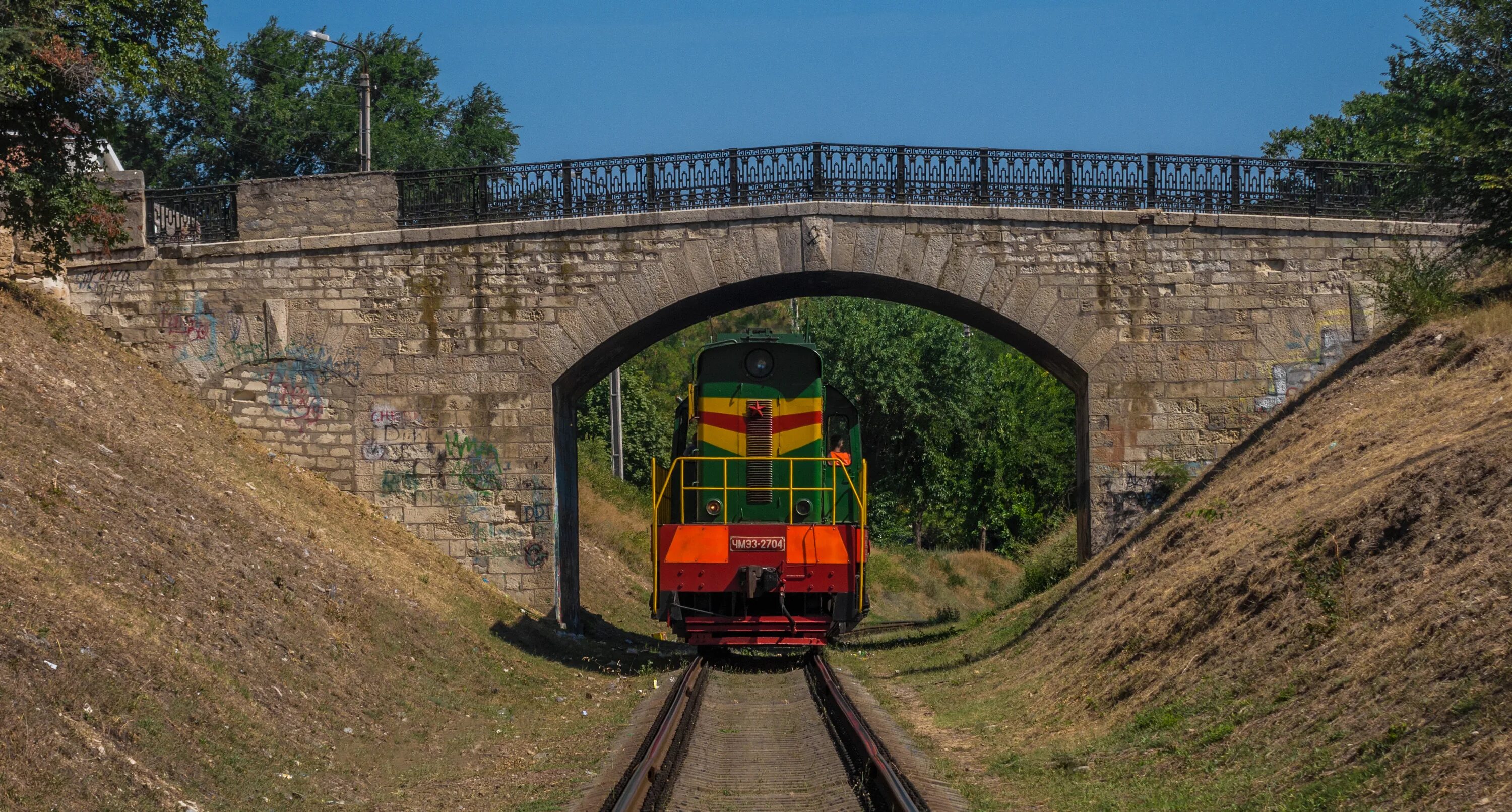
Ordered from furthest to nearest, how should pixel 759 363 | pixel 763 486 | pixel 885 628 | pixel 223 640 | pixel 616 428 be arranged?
pixel 616 428
pixel 885 628
pixel 759 363
pixel 763 486
pixel 223 640

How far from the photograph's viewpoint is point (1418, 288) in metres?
16.6

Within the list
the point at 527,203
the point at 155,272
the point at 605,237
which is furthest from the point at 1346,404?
the point at 155,272

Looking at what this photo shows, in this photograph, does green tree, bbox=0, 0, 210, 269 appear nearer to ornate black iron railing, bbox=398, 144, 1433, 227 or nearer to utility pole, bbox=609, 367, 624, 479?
ornate black iron railing, bbox=398, 144, 1433, 227

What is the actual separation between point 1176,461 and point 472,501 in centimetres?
1022

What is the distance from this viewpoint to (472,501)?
64.9ft

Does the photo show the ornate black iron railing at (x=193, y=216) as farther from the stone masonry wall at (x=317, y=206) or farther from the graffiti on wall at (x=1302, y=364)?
the graffiti on wall at (x=1302, y=364)

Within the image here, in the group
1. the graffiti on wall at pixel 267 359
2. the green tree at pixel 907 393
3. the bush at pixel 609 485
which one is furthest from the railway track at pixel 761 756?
the green tree at pixel 907 393

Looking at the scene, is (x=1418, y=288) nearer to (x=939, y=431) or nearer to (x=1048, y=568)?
(x=1048, y=568)

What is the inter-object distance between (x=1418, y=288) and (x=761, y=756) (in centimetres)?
1060

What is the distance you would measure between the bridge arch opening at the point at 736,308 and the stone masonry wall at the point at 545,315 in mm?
208

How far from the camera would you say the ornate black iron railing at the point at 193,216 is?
20.1 meters

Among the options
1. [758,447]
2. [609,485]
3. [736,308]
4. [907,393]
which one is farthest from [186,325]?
[907,393]

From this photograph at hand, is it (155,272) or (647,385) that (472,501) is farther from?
(647,385)

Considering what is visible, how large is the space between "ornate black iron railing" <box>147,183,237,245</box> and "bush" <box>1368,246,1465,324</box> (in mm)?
15851
